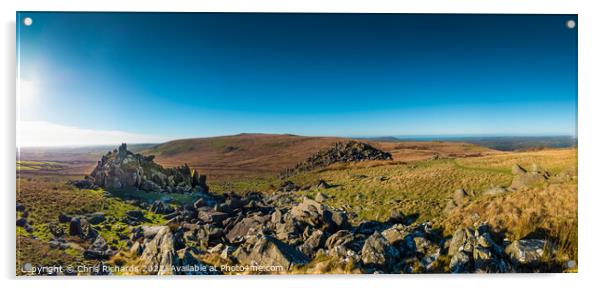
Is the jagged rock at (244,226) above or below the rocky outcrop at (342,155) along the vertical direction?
below

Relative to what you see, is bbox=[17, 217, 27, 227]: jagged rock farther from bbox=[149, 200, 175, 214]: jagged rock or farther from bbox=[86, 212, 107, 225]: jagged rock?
bbox=[149, 200, 175, 214]: jagged rock

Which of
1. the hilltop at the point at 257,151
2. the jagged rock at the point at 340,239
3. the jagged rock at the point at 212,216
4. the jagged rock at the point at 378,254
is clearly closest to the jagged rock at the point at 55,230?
the hilltop at the point at 257,151

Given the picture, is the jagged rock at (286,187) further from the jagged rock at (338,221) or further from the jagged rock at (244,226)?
the jagged rock at (338,221)

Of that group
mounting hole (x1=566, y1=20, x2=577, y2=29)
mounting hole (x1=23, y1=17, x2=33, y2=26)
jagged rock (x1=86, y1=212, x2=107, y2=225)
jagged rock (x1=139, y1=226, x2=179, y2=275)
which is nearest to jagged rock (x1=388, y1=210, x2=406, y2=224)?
jagged rock (x1=139, y1=226, x2=179, y2=275)

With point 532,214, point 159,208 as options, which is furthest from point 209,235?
point 532,214

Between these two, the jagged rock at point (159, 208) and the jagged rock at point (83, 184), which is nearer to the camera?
the jagged rock at point (83, 184)
